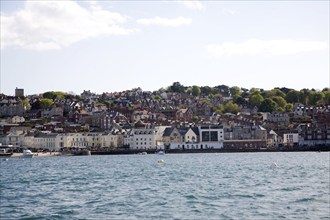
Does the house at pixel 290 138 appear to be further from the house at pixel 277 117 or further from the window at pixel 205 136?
the house at pixel 277 117

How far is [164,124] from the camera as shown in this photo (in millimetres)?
118750

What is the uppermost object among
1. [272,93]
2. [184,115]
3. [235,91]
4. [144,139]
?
[235,91]

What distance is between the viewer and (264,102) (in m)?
144

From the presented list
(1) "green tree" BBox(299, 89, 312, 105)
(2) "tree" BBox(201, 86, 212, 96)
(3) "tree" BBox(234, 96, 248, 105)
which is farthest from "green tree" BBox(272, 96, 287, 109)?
(2) "tree" BBox(201, 86, 212, 96)

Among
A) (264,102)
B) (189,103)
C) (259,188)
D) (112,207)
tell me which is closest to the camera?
(112,207)

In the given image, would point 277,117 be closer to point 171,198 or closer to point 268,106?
point 268,106

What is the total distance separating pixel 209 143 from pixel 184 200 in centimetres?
7609

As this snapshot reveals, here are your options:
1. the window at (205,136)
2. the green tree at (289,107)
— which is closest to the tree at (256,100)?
the green tree at (289,107)

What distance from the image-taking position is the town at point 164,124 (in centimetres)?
10038

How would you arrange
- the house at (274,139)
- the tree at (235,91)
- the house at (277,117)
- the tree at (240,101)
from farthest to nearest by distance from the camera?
the tree at (235,91) → the tree at (240,101) → the house at (277,117) → the house at (274,139)

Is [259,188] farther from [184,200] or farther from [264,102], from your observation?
[264,102]

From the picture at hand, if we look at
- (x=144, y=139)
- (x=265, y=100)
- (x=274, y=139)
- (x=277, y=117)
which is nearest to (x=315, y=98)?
(x=265, y=100)

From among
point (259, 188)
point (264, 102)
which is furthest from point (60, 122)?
point (259, 188)

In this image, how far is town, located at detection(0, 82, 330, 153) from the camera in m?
100
